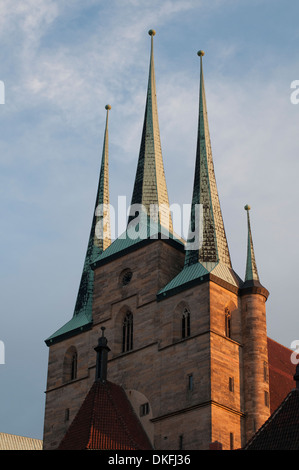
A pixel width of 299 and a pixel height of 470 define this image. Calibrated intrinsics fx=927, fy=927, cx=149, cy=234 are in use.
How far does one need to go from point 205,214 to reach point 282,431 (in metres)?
14.7

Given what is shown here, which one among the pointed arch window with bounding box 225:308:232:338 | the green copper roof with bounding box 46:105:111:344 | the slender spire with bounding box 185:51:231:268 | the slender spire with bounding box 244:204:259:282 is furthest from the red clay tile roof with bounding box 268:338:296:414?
the green copper roof with bounding box 46:105:111:344

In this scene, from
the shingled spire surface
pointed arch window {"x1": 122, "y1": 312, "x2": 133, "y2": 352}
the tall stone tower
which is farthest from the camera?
pointed arch window {"x1": 122, "y1": 312, "x2": 133, "y2": 352}

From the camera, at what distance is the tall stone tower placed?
38.2 m

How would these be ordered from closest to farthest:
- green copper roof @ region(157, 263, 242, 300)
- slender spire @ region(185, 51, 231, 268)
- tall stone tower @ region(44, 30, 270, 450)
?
tall stone tower @ region(44, 30, 270, 450) < green copper roof @ region(157, 263, 242, 300) < slender spire @ region(185, 51, 231, 268)

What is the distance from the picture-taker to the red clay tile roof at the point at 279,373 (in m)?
43.1

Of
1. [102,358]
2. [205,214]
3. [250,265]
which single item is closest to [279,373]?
[250,265]

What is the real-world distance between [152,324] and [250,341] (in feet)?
14.6

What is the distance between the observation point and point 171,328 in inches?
1587

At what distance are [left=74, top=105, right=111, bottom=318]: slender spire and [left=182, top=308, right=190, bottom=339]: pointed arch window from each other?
6765mm

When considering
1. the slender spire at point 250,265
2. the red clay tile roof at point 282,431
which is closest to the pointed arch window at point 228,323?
the slender spire at point 250,265

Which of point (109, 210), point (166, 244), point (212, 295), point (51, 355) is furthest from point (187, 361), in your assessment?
point (109, 210)

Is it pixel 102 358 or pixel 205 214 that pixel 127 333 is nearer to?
pixel 102 358

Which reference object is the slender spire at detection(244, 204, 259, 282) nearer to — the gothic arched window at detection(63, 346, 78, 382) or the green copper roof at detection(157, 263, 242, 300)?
the green copper roof at detection(157, 263, 242, 300)
